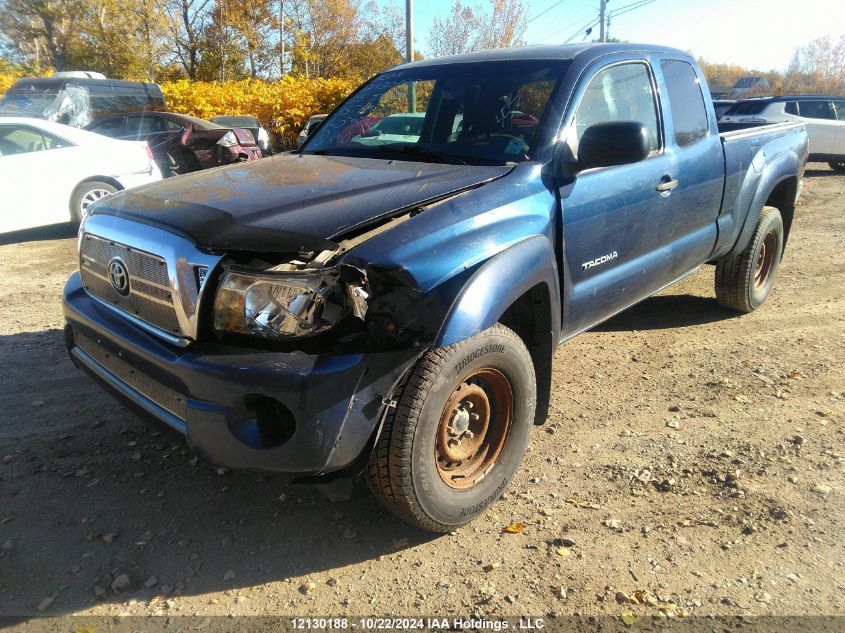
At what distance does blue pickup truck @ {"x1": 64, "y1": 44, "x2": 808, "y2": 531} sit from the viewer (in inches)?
86.6

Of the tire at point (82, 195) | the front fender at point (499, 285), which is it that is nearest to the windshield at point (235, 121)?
the tire at point (82, 195)

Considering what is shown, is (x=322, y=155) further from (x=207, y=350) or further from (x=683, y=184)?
(x=683, y=184)

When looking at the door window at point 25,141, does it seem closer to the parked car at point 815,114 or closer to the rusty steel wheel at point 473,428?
the rusty steel wheel at point 473,428

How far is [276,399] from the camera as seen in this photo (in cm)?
211

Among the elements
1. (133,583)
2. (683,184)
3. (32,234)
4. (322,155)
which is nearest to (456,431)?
(133,583)

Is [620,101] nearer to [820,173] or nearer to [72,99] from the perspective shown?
[72,99]

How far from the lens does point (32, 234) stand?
28.3 ft

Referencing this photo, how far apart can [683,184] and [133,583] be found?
11.2ft

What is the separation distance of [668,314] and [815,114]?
11924 mm

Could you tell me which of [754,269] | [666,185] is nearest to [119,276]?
[666,185]

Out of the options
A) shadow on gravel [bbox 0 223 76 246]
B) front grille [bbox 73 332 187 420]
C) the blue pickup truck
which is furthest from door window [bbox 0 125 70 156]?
front grille [bbox 73 332 187 420]

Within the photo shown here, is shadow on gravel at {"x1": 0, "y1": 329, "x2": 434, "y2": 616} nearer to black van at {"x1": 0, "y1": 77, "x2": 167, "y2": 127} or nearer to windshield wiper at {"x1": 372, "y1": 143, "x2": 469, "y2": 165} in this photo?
windshield wiper at {"x1": 372, "y1": 143, "x2": 469, "y2": 165}

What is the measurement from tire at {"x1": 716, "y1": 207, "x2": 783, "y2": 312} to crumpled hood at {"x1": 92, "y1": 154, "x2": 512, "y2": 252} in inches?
116

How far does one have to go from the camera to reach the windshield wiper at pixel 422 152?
10.3 ft
